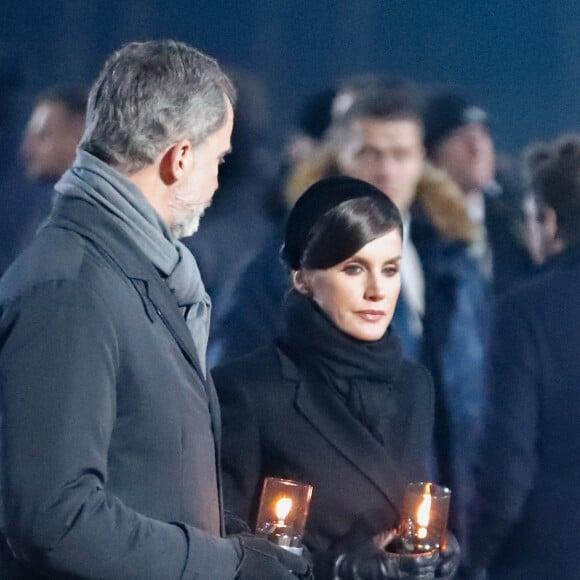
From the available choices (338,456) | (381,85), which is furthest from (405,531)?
(381,85)

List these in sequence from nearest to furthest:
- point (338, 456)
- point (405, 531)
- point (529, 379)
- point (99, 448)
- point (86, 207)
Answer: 1. point (99, 448)
2. point (86, 207)
3. point (405, 531)
4. point (338, 456)
5. point (529, 379)

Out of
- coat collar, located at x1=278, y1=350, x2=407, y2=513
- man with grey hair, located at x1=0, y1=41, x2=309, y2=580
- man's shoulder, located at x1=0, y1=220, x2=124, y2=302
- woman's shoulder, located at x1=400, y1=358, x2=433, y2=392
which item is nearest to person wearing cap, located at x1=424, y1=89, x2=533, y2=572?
woman's shoulder, located at x1=400, y1=358, x2=433, y2=392

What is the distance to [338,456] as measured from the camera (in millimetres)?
2492

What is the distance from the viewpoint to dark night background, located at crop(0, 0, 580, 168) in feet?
10.2

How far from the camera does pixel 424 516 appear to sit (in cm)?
221

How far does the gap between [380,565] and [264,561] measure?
566 mm

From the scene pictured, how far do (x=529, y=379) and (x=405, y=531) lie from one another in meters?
0.95

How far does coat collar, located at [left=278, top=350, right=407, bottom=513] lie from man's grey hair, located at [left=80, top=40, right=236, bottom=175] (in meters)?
0.89

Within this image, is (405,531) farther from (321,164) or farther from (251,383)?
(321,164)

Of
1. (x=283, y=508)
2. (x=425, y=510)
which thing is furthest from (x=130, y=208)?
(x=425, y=510)

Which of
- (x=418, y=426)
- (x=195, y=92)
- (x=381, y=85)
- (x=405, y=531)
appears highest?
(x=381, y=85)

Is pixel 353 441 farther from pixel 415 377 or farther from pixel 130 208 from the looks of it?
pixel 130 208

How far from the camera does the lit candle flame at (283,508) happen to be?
210 centimetres

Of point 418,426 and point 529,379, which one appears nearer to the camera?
point 418,426
